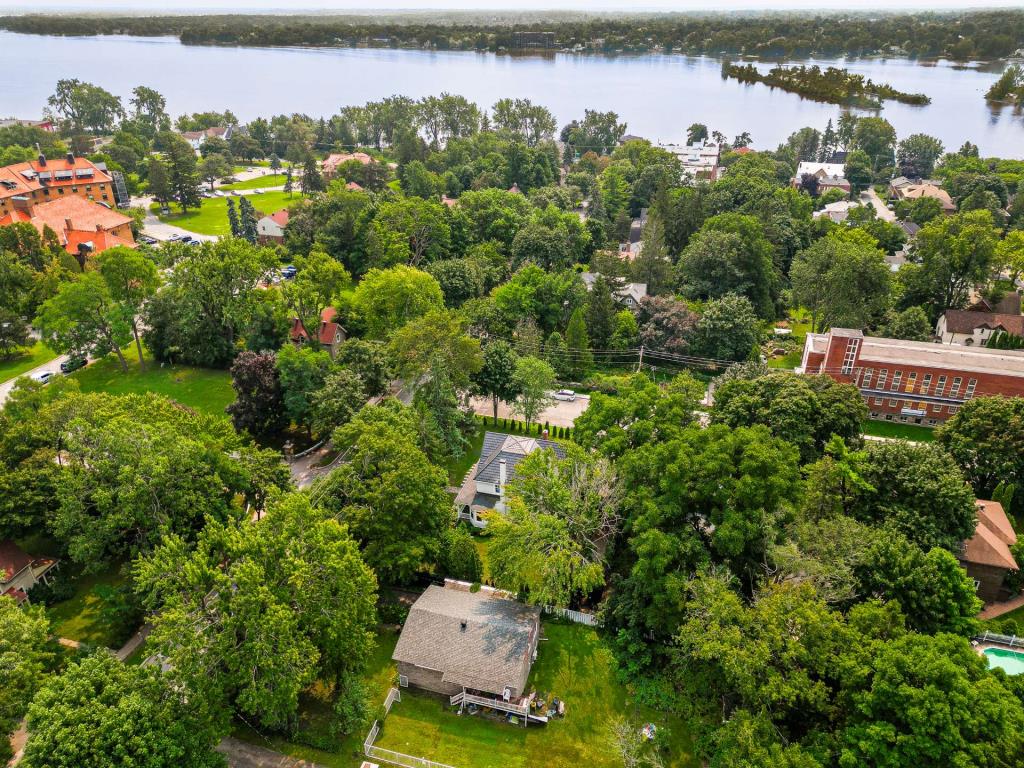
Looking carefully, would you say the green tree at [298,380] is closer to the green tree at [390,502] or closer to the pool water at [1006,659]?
the green tree at [390,502]

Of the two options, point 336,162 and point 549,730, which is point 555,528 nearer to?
point 549,730

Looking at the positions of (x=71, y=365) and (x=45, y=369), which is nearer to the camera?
(x=71, y=365)

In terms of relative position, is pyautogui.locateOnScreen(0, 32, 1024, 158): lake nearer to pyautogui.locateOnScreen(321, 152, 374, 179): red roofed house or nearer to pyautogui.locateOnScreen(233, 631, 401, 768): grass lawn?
pyautogui.locateOnScreen(321, 152, 374, 179): red roofed house

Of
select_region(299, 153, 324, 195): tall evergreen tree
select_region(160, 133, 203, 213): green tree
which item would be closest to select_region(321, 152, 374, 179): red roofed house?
select_region(299, 153, 324, 195): tall evergreen tree

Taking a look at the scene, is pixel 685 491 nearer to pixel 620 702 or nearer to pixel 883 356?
pixel 620 702

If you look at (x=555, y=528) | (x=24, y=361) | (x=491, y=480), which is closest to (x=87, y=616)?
(x=491, y=480)
